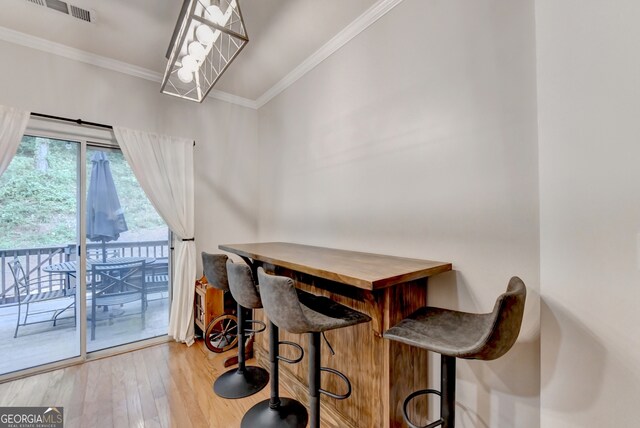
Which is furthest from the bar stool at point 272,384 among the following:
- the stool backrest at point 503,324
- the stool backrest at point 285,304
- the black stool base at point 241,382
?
the stool backrest at point 503,324

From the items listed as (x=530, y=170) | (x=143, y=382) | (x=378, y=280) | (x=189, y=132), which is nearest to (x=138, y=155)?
(x=189, y=132)

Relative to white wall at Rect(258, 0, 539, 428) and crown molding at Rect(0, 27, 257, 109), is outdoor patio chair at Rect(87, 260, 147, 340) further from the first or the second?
white wall at Rect(258, 0, 539, 428)

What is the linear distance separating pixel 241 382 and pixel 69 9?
302 cm

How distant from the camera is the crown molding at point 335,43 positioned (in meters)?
1.86

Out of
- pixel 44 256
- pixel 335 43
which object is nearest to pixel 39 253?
pixel 44 256

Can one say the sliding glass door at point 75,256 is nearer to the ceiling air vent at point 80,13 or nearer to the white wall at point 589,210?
the ceiling air vent at point 80,13

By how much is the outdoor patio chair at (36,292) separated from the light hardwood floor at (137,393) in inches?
20.1

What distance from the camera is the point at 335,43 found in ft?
7.36

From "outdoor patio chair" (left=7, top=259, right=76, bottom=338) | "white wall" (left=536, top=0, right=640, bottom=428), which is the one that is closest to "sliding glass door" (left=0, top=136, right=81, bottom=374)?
"outdoor patio chair" (left=7, top=259, right=76, bottom=338)

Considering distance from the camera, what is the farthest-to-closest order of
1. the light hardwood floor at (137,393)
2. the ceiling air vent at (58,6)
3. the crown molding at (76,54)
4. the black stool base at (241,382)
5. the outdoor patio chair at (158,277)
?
the outdoor patio chair at (158,277)
the crown molding at (76,54)
the black stool base at (241,382)
the ceiling air vent at (58,6)
the light hardwood floor at (137,393)

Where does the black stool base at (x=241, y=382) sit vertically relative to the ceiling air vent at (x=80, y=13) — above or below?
below

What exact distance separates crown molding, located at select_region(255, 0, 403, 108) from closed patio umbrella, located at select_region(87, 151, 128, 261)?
187 centimetres

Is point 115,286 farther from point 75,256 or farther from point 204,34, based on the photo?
point 204,34

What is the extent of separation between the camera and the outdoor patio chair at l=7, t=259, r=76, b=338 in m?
2.32
